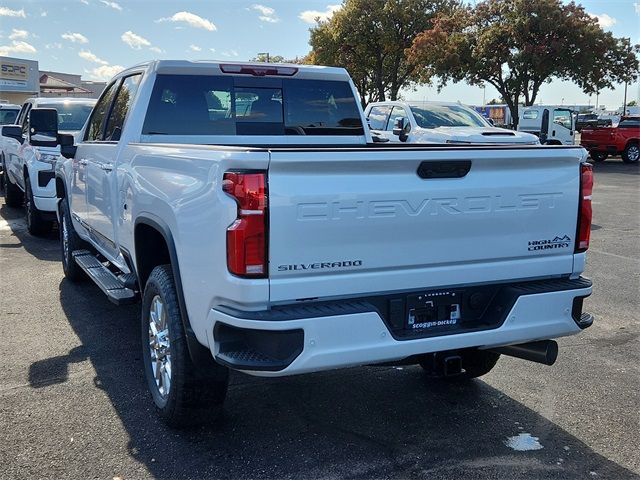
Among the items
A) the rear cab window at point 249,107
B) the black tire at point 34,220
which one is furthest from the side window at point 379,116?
the rear cab window at point 249,107

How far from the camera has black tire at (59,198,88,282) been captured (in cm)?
671

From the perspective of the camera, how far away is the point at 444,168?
10.7ft

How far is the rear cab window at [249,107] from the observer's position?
4.81 m

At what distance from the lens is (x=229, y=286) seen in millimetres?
2975

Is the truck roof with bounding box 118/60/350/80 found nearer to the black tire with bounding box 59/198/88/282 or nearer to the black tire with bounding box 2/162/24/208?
the black tire with bounding box 59/198/88/282

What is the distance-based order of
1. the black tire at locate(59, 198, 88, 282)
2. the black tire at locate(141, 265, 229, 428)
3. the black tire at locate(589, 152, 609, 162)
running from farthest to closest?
the black tire at locate(589, 152, 609, 162) → the black tire at locate(59, 198, 88, 282) → the black tire at locate(141, 265, 229, 428)


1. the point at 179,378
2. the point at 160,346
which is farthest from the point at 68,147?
the point at 179,378

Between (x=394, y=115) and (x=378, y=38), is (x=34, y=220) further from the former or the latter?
(x=378, y=38)

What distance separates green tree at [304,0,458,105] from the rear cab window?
2833 cm

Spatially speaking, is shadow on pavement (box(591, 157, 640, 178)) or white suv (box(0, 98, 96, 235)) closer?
white suv (box(0, 98, 96, 235))

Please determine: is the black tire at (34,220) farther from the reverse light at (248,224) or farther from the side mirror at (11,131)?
the reverse light at (248,224)

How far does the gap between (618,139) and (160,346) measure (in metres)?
25.7

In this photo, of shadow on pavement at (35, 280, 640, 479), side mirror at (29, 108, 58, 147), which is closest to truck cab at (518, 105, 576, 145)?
side mirror at (29, 108, 58, 147)

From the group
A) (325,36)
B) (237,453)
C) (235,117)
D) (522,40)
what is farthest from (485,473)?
(325,36)
